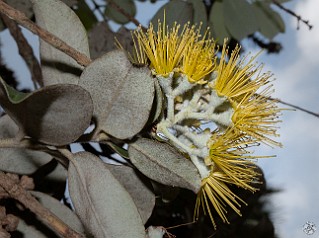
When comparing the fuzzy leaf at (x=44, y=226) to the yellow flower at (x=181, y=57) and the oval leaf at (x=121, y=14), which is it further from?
the oval leaf at (x=121, y=14)

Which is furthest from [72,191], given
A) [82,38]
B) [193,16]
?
[193,16]

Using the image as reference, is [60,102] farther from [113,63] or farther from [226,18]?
[226,18]

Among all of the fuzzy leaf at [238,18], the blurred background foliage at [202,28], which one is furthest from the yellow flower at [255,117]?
the fuzzy leaf at [238,18]

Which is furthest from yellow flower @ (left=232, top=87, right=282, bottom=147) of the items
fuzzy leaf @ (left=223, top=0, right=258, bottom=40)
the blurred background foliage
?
fuzzy leaf @ (left=223, top=0, right=258, bottom=40)

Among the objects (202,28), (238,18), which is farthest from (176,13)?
(238,18)

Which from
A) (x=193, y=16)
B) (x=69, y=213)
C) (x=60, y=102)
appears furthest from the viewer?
(x=193, y=16)

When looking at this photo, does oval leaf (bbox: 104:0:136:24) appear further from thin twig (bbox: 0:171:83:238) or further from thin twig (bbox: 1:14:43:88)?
thin twig (bbox: 0:171:83:238)
